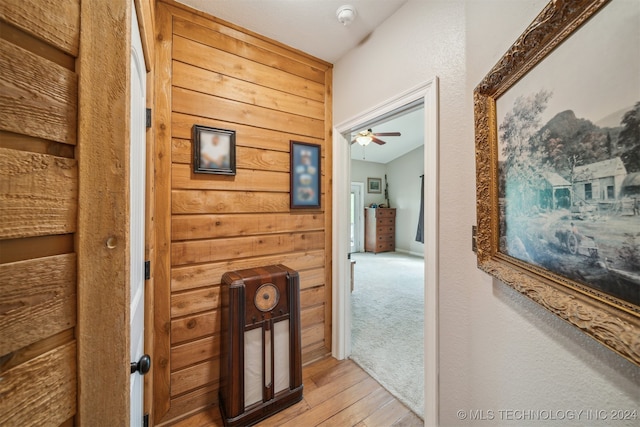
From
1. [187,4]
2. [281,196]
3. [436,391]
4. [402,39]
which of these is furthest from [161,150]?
[436,391]

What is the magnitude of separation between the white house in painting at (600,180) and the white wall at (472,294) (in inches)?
12.7

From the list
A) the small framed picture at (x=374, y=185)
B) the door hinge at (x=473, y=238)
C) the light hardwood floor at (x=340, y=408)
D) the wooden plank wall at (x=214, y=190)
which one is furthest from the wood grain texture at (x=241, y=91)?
the small framed picture at (x=374, y=185)

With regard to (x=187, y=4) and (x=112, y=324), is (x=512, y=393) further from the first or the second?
(x=187, y=4)

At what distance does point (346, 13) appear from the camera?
156cm

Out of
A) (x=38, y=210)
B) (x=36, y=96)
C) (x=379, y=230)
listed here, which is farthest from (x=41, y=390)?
(x=379, y=230)

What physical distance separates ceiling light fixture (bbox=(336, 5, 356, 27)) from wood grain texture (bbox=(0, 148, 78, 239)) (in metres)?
1.78

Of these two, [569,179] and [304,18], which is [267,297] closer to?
[569,179]

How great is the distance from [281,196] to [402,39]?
134 centimetres

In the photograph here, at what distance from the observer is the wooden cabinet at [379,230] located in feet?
22.5

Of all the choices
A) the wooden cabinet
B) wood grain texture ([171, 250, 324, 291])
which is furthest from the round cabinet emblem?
the wooden cabinet

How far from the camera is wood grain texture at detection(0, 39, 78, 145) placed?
0.35 meters

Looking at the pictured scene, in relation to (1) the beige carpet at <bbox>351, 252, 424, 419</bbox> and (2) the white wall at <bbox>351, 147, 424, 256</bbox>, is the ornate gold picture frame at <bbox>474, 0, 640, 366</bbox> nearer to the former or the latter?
(1) the beige carpet at <bbox>351, 252, 424, 419</bbox>

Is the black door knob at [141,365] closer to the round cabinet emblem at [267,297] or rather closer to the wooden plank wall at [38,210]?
the wooden plank wall at [38,210]

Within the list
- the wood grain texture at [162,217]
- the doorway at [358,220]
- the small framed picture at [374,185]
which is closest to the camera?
the wood grain texture at [162,217]
